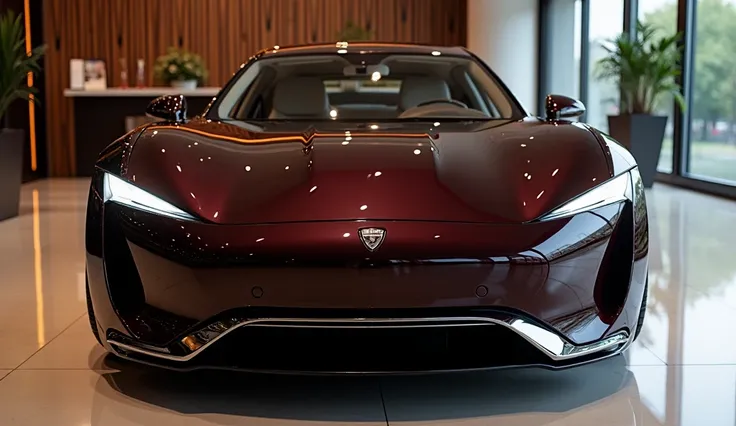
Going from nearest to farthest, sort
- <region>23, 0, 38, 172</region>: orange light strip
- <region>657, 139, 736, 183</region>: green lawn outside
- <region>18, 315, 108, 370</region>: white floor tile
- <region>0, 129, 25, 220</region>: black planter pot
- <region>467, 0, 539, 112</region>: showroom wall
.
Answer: <region>18, 315, 108, 370</region>: white floor tile → <region>0, 129, 25, 220</region>: black planter pot → <region>657, 139, 736, 183</region>: green lawn outside → <region>23, 0, 38, 172</region>: orange light strip → <region>467, 0, 539, 112</region>: showroom wall

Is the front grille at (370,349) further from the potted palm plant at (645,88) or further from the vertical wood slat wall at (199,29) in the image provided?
the vertical wood slat wall at (199,29)

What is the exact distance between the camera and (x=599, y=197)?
1.76m

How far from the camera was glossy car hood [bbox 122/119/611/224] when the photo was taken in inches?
66.6

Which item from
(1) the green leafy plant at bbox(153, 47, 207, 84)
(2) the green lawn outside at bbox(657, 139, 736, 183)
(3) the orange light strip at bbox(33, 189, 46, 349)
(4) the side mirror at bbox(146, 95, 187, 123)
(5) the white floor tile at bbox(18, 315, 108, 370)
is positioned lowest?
(3) the orange light strip at bbox(33, 189, 46, 349)

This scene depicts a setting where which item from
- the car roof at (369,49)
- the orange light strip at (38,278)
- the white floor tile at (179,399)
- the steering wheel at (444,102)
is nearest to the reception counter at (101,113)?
the orange light strip at (38,278)

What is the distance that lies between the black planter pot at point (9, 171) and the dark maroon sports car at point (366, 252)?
12.3 ft

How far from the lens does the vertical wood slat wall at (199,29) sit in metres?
9.67

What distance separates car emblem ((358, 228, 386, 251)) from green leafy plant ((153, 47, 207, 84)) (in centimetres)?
767

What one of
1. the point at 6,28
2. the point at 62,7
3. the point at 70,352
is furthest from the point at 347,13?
the point at 70,352

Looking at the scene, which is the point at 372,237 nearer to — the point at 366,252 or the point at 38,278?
the point at 366,252

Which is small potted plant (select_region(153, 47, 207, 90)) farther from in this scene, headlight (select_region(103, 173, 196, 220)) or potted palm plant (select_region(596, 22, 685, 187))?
headlight (select_region(103, 173, 196, 220))

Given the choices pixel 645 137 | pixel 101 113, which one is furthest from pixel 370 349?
pixel 101 113

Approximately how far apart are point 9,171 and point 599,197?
4557 mm

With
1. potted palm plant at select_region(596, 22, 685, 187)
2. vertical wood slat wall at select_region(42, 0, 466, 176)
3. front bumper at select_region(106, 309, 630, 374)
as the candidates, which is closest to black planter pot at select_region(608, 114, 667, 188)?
potted palm plant at select_region(596, 22, 685, 187)
